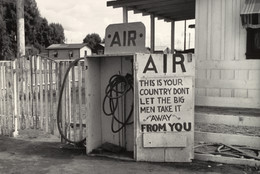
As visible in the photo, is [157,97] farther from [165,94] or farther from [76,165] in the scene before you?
[76,165]

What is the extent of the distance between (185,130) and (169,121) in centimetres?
29

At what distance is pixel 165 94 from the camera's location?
16.1 feet

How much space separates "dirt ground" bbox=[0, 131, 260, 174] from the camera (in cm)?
457

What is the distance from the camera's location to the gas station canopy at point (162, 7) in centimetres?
851

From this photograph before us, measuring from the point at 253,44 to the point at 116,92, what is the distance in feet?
11.1

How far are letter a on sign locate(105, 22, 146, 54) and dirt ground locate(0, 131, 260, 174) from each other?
1885mm

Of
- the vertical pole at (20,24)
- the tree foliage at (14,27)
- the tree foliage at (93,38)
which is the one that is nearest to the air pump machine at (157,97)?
the vertical pole at (20,24)

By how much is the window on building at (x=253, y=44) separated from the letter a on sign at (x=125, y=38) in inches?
114

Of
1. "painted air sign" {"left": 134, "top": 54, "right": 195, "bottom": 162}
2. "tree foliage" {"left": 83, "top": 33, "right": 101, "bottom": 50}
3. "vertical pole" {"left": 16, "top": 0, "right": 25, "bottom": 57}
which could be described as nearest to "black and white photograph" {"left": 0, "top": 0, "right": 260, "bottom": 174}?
"painted air sign" {"left": 134, "top": 54, "right": 195, "bottom": 162}

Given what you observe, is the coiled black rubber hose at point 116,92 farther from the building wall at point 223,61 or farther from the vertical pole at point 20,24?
the vertical pole at point 20,24

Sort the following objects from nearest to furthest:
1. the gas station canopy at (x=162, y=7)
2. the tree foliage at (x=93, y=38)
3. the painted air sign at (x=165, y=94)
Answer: the painted air sign at (x=165, y=94), the gas station canopy at (x=162, y=7), the tree foliage at (x=93, y=38)

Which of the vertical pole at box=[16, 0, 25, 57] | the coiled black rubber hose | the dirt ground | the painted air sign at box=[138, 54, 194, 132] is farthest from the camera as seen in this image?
the vertical pole at box=[16, 0, 25, 57]

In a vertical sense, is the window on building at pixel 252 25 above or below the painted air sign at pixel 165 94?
above

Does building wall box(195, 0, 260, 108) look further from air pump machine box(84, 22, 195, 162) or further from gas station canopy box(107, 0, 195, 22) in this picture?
air pump machine box(84, 22, 195, 162)
